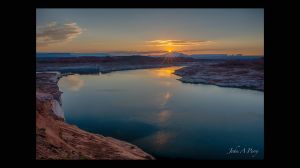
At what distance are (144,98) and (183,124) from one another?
4.18 metres

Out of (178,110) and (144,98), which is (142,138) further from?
(144,98)

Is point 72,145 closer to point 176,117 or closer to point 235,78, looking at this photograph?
point 176,117

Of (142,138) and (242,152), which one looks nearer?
(242,152)

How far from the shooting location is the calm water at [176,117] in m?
6.89

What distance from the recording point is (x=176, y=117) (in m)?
9.79

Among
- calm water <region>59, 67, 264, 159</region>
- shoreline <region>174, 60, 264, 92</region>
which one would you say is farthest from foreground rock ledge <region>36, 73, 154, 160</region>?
shoreline <region>174, 60, 264, 92</region>

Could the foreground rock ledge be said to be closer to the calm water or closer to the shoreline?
the calm water

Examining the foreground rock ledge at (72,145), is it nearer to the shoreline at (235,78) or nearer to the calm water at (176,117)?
the calm water at (176,117)

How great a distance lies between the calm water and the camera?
6.89 metres

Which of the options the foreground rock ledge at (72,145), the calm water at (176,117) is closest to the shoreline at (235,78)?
the calm water at (176,117)
